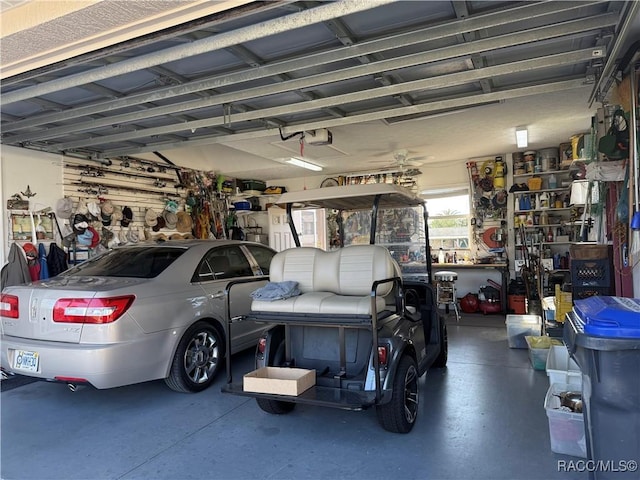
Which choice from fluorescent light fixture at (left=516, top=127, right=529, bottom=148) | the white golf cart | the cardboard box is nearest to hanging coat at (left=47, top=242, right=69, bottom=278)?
the white golf cart

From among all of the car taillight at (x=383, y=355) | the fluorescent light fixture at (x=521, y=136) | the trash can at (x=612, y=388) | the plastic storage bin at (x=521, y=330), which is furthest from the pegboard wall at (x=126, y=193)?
the trash can at (x=612, y=388)

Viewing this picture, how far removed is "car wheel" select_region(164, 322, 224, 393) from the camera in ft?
12.6

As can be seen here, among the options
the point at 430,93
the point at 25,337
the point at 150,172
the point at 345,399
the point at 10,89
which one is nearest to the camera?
the point at 345,399

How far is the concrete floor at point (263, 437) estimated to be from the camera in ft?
8.65

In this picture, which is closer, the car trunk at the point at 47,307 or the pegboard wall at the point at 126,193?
the car trunk at the point at 47,307

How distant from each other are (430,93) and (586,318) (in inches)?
123

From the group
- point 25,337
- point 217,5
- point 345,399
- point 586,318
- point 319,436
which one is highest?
point 217,5

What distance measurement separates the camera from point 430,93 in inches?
182

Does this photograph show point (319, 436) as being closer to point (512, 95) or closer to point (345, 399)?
point (345, 399)

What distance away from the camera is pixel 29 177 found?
5816mm

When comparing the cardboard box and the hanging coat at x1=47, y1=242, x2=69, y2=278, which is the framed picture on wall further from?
the cardboard box

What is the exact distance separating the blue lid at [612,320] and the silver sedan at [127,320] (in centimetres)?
315

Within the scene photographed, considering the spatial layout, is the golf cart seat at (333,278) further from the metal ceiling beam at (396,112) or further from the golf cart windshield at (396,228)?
the metal ceiling beam at (396,112)

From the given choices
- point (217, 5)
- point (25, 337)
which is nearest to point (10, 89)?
point (25, 337)
